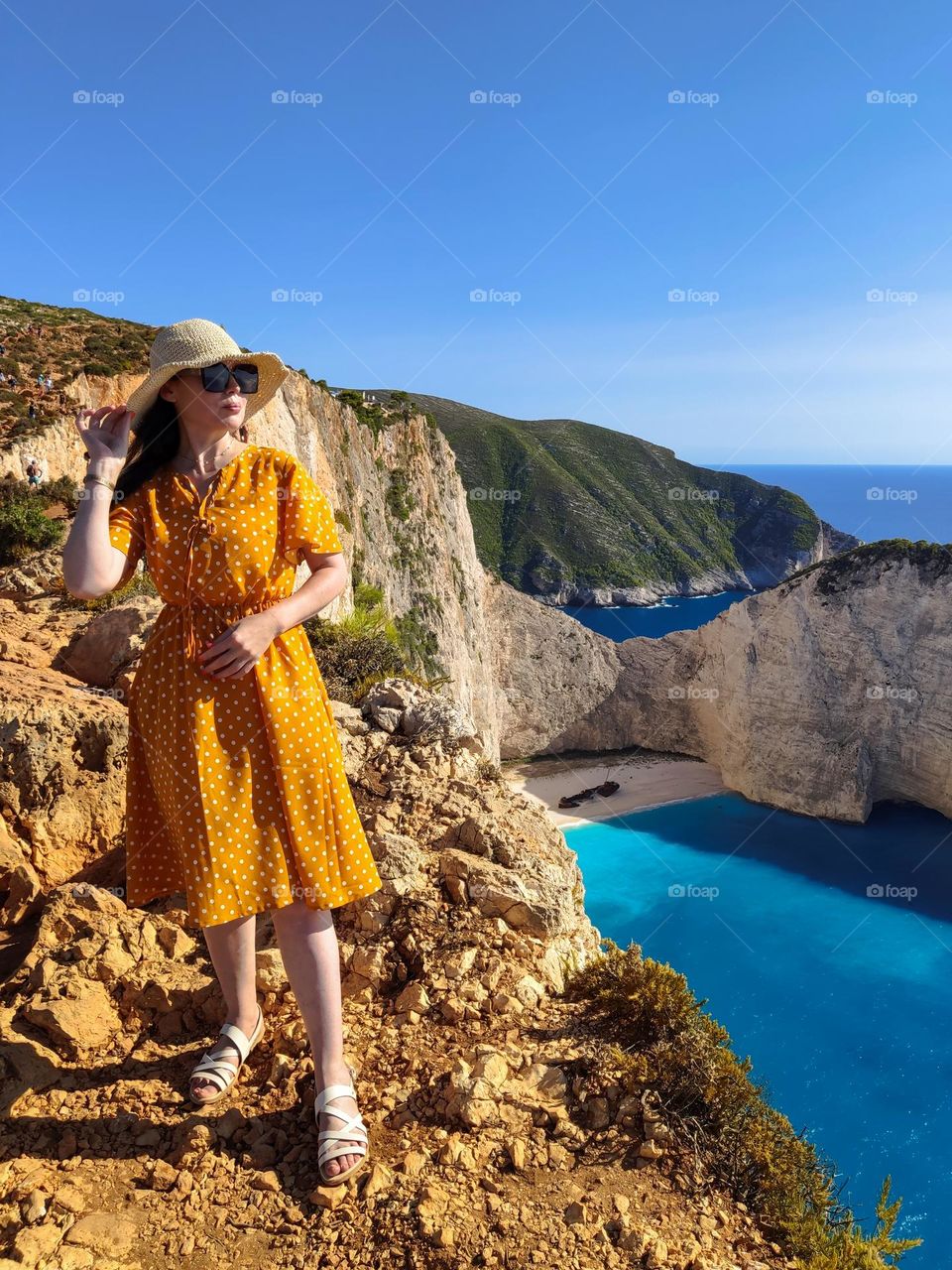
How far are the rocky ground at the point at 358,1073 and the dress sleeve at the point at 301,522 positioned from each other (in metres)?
1.67

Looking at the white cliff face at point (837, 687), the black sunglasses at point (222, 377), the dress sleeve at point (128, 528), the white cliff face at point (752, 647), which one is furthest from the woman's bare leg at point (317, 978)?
the white cliff face at point (837, 687)

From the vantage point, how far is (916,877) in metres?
21.1

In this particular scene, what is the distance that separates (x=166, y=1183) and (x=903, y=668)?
82.8 ft

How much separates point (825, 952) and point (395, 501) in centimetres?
1723

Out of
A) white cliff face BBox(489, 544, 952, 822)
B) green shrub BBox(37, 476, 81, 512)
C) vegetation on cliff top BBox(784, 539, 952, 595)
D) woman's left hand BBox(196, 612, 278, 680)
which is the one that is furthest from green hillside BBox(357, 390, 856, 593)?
woman's left hand BBox(196, 612, 278, 680)

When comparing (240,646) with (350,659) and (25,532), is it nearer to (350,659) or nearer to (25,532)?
(350,659)

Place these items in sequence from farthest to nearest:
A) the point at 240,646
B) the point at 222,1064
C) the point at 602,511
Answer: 1. the point at 602,511
2. the point at 222,1064
3. the point at 240,646

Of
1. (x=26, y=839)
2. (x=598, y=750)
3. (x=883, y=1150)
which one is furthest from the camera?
(x=598, y=750)

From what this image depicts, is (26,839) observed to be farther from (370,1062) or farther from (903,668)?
(903,668)

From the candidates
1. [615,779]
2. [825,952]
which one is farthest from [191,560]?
[615,779]

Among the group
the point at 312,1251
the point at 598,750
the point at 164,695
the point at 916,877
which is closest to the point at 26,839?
the point at 164,695

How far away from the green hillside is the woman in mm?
65029

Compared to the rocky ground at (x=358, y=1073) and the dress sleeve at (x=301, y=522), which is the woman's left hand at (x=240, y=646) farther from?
the rocky ground at (x=358, y=1073)

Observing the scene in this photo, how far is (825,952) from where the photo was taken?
18031mm
